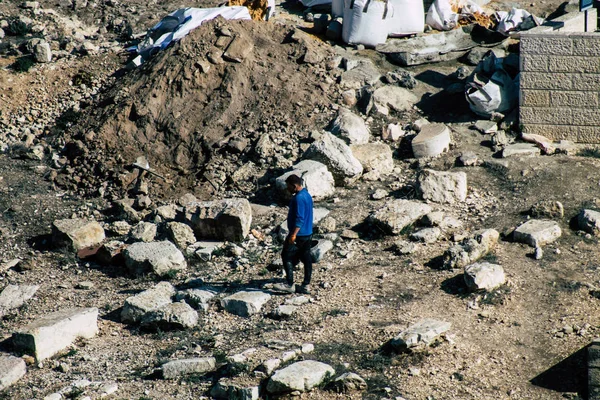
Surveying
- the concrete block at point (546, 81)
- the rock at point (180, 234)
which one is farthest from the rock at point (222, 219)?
the concrete block at point (546, 81)

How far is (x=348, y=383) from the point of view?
622 centimetres

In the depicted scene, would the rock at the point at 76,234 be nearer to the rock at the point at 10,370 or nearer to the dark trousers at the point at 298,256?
the rock at the point at 10,370

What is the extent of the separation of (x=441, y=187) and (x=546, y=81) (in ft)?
7.55

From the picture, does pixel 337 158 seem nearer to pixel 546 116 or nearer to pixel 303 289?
pixel 303 289

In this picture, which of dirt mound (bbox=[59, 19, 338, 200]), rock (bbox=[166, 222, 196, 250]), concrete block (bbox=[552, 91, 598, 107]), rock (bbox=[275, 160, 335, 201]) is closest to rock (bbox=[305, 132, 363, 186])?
rock (bbox=[275, 160, 335, 201])

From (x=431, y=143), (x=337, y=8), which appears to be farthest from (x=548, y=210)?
(x=337, y=8)

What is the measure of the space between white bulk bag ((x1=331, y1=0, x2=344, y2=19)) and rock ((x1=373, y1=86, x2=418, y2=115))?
7.24 feet

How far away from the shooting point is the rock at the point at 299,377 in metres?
6.14

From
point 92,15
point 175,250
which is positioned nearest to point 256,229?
point 175,250

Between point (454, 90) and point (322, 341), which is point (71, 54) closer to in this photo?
point (454, 90)

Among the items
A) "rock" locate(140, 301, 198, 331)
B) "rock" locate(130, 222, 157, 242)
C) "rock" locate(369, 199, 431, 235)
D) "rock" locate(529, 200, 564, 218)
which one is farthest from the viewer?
"rock" locate(130, 222, 157, 242)

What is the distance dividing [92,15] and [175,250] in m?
7.30

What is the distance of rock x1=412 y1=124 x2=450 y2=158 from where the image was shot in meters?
10.1

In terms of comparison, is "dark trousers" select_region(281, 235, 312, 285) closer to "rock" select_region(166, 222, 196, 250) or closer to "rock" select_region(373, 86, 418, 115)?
"rock" select_region(166, 222, 196, 250)
